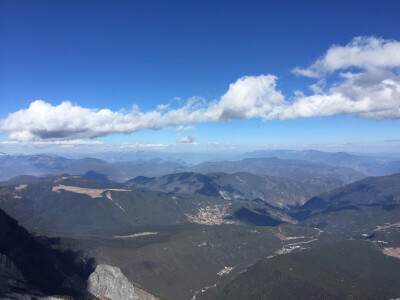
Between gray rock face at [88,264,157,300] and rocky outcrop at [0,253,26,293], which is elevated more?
rocky outcrop at [0,253,26,293]

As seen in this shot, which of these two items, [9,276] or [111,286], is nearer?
[9,276]

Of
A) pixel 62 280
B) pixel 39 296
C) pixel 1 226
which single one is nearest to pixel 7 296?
pixel 39 296

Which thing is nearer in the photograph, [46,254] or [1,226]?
[1,226]

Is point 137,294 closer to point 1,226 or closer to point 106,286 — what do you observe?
point 106,286

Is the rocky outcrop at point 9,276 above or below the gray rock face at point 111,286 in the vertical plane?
above

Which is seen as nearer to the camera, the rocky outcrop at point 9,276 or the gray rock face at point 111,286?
the rocky outcrop at point 9,276

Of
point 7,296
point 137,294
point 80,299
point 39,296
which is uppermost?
point 7,296

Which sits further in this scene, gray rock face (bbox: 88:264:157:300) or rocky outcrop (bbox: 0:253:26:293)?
gray rock face (bbox: 88:264:157:300)

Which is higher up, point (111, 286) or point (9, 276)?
point (9, 276)
